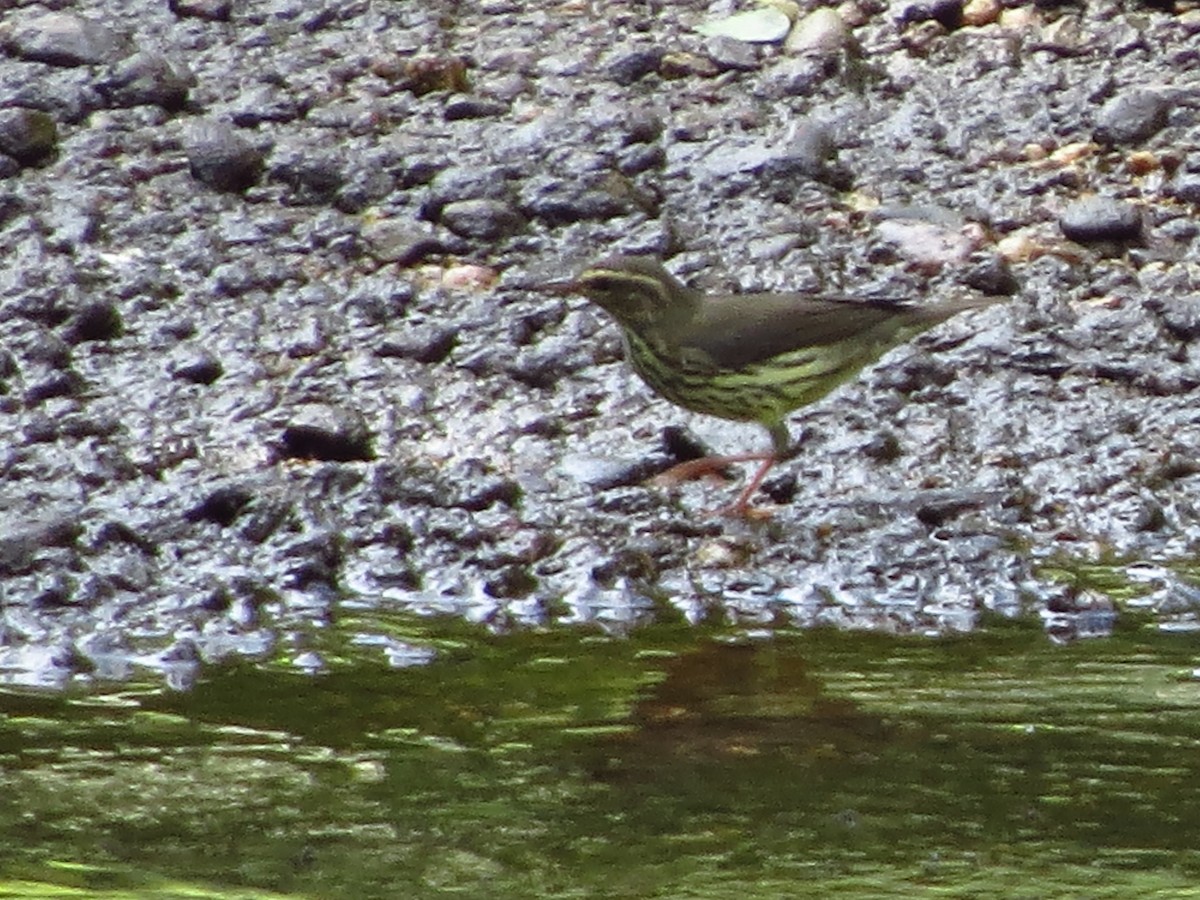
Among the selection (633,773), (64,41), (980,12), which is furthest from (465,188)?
(633,773)

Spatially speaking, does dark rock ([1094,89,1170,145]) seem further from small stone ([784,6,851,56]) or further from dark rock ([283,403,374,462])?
dark rock ([283,403,374,462])

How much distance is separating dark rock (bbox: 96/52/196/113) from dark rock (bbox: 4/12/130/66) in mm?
135

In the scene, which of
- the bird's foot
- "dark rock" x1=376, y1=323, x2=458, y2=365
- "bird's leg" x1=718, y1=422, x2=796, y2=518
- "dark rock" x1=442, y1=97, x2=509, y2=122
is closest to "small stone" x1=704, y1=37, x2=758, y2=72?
"dark rock" x1=442, y1=97, x2=509, y2=122

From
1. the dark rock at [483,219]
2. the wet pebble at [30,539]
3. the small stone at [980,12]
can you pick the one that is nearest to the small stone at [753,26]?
the small stone at [980,12]

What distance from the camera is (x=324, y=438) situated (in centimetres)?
742

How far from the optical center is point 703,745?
5.55m

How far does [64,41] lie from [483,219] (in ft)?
6.55

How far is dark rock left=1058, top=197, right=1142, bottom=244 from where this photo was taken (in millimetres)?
8688

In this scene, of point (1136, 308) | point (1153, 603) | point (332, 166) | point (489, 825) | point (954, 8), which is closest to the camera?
point (489, 825)

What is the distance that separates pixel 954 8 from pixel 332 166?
2.66m

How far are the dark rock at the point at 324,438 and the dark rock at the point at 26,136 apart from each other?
2188mm

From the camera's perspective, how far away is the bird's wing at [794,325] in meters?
7.62

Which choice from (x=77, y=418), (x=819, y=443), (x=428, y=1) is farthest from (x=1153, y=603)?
(x=428, y=1)

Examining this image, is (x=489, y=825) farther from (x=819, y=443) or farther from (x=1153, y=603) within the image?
(x=819, y=443)
